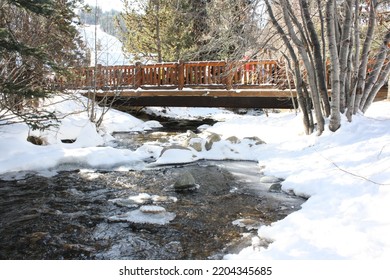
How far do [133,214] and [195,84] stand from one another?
8779mm

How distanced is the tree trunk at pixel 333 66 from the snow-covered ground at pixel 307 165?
27 cm

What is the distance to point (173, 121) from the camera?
18.1m

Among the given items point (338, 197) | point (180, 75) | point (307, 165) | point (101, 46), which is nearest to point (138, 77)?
point (101, 46)

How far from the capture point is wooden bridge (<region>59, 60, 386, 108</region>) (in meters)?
11.6

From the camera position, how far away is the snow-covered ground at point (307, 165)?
10.4 feet

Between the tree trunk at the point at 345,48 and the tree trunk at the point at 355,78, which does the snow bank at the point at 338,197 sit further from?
the tree trunk at the point at 345,48

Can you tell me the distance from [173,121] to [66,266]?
15.3 meters

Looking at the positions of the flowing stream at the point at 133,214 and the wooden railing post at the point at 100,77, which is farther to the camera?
the wooden railing post at the point at 100,77

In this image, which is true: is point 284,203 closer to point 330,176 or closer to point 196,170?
point 330,176

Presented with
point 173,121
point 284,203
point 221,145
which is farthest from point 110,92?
point 284,203

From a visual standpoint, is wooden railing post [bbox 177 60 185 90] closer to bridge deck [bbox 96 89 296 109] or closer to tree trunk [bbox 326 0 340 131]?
bridge deck [bbox 96 89 296 109]

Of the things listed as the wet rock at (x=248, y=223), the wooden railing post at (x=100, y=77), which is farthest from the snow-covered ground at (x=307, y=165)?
the wooden railing post at (x=100, y=77)

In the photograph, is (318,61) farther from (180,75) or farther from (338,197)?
(180,75)

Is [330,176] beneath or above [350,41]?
beneath
